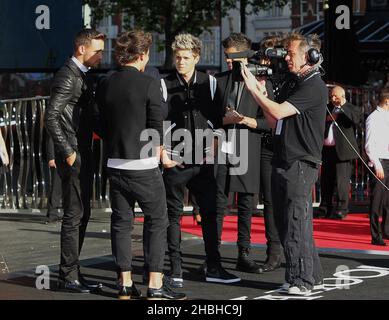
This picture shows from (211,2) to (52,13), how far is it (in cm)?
2466

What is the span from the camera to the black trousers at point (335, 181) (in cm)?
1357

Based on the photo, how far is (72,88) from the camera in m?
7.98

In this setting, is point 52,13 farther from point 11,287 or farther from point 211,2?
point 211,2

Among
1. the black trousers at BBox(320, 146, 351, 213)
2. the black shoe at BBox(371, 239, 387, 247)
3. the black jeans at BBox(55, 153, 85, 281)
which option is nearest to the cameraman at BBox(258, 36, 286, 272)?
the black jeans at BBox(55, 153, 85, 281)

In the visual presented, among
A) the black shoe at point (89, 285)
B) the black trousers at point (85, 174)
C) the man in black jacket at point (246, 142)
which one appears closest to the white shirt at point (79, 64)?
the black trousers at point (85, 174)

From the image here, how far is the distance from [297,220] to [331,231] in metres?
4.41

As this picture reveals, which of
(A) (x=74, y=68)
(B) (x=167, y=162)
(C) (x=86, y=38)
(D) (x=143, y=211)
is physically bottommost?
(D) (x=143, y=211)

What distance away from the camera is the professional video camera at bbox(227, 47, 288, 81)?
7.85m

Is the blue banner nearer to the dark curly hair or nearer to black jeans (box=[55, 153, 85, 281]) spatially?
black jeans (box=[55, 153, 85, 281])

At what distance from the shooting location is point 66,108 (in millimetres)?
7984

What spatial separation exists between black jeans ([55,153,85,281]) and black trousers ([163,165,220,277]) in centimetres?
74

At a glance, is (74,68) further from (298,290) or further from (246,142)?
(298,290)

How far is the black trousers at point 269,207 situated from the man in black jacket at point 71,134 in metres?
1.73
